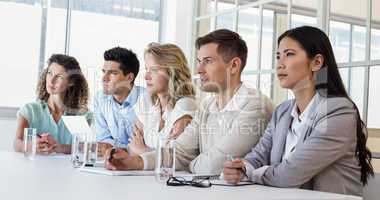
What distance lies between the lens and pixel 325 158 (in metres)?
1.47

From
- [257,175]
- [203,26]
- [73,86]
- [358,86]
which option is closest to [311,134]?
[257,175]

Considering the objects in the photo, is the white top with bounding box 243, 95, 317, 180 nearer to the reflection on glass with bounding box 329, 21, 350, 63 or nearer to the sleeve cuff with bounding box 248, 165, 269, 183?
the sleeve cuff with bounding box 248, 165, 269, 183

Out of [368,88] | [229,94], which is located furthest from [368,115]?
[229,94]

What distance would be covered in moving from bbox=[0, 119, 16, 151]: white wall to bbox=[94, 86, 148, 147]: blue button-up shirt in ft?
3.03

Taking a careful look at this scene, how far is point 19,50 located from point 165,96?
1717 millimetres

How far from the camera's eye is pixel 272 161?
1.73 m

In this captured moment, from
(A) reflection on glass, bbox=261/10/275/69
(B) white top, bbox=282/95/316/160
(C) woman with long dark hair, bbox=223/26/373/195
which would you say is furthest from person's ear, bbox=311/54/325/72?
(A) reflection on glass, bbox=261/10/275/69

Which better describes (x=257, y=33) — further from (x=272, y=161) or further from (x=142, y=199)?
(x=142, y=199)

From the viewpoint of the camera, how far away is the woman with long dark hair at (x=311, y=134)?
147cm

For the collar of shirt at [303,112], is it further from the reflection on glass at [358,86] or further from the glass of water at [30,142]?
the glass of water at [30,142]

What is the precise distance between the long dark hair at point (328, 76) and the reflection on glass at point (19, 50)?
96.7 inches

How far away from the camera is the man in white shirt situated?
1.81 m

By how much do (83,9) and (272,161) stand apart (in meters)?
2.64

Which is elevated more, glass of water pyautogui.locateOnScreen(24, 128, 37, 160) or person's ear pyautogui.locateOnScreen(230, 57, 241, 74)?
person's ear pyautogui.locateOnScreen(230, 57, 241, 74)
